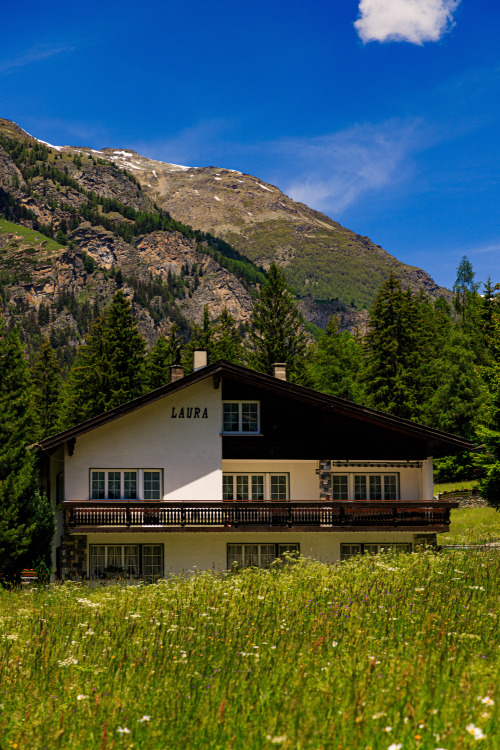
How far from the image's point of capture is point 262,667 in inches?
394

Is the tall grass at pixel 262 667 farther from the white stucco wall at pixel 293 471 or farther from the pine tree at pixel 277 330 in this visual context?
the pine tree at pixel 277 330

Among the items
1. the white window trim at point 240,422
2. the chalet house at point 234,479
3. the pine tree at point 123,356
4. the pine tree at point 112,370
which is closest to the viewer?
the chalet house at point 234,479

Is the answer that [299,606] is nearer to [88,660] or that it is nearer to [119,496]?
[88,660]

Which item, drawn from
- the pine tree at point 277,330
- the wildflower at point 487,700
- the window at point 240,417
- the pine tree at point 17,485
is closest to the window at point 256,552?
the window at point 240,417

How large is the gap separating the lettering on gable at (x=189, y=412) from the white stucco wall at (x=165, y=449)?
0.04m

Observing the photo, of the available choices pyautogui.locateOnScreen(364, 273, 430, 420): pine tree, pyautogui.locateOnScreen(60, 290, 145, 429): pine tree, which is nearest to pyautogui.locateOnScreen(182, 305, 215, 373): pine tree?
pyautogui.locateOnScreen(60, 290, 145, 429): pine tree

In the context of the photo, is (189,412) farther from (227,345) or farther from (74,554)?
(227,345)

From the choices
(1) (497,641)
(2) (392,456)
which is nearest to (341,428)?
(2) (392,456)

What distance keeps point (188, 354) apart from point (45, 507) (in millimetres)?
41293

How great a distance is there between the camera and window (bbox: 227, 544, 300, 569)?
30188mm

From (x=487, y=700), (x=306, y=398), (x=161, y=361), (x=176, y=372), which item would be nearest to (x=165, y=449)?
(x=176, y=372)

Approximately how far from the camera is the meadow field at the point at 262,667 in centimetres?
762

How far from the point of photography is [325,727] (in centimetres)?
750

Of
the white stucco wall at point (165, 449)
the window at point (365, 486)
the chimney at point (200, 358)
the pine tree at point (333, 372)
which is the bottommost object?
the window at point (365, 486)
